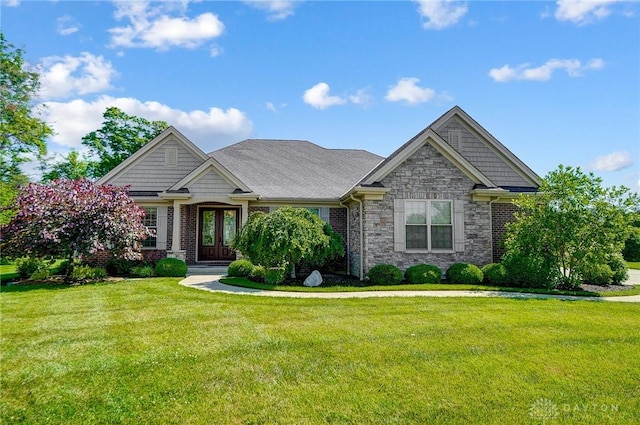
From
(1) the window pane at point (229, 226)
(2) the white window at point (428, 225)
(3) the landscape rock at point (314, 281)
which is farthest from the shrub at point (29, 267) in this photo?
(2) the white window at point (428, 225)

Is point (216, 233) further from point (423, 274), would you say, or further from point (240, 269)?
point (423, 274)

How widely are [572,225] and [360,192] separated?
616cm

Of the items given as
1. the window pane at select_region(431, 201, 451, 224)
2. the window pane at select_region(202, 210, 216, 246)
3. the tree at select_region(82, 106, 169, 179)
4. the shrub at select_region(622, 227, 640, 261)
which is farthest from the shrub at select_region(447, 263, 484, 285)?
the tree at select_region(82, 106, 169, 179)

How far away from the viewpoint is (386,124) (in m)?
14.6

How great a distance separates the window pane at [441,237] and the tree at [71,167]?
3104cm

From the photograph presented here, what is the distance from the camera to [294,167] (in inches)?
707

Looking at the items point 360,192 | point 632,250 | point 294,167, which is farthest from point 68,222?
point 632,250

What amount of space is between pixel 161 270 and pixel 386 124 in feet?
33.1

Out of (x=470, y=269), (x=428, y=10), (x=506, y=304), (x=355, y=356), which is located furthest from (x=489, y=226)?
(x=355, y=356)

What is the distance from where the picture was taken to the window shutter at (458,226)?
12.6 m

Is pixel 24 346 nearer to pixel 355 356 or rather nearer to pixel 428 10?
pixel 355 356

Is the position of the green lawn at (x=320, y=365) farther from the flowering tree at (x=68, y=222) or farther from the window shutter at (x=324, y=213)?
the window shutter at (x=324, y=213)

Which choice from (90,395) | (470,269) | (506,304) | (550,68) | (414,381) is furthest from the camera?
(470,269)

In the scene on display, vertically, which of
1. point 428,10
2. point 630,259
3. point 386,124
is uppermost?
point 428,10
